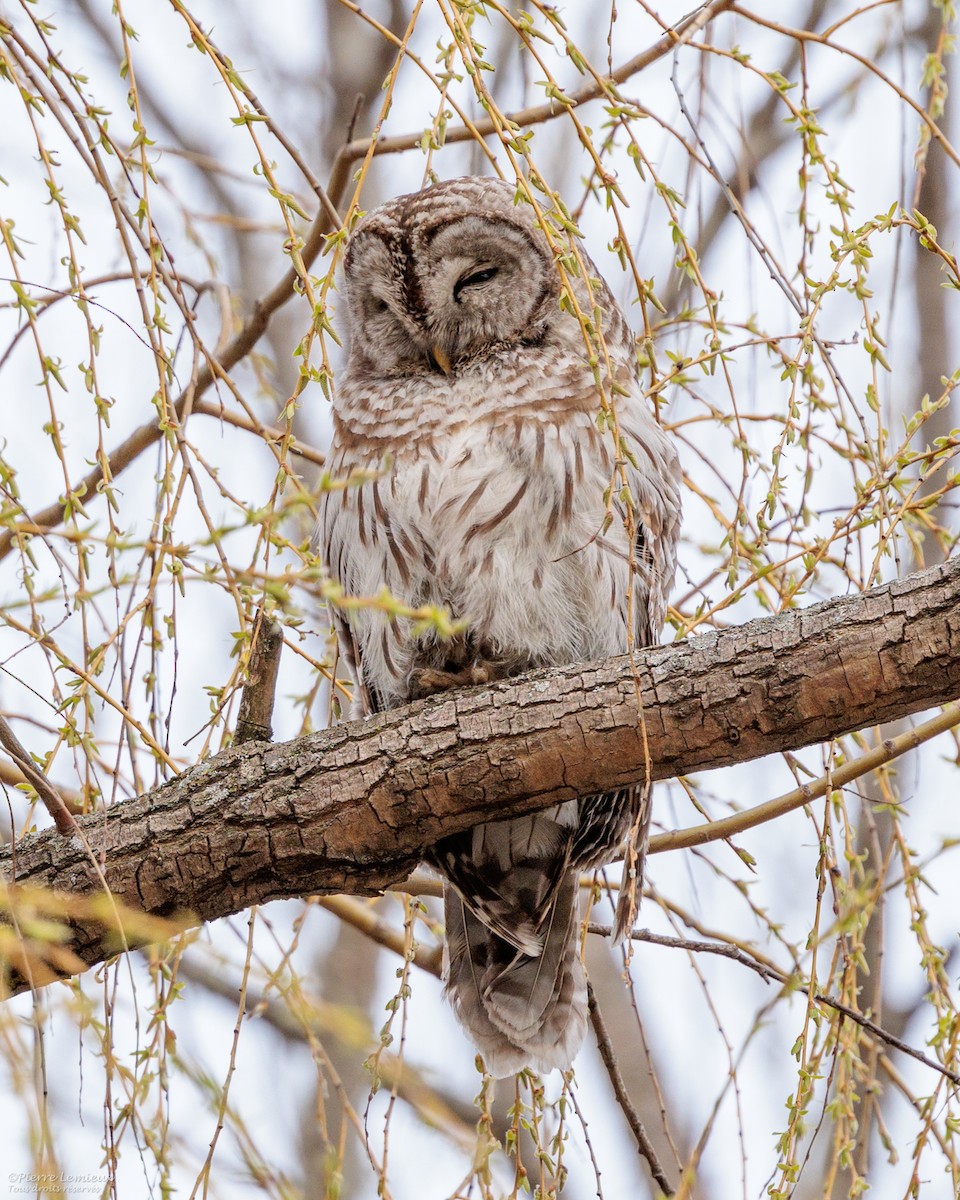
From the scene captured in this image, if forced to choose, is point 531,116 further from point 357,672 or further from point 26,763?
point 26,763

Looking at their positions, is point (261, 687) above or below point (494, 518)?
below

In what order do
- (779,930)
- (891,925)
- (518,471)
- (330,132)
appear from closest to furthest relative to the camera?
(779,930) → (518,471) → (891,925) → (330,132)

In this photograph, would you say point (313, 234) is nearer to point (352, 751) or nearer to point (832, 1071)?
point (352, 751)

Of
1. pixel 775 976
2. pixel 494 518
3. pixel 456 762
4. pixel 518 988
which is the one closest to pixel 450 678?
pixel 494 518

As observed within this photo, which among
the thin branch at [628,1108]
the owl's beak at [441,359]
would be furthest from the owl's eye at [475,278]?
the thin branch at [628,1108]

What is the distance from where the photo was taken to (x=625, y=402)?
3.42m

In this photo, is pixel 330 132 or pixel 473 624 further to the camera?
pixel 330 132

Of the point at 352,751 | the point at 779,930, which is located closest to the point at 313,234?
the point at 352,751

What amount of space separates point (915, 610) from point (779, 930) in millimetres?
849

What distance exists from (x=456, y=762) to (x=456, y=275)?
5.10 feet

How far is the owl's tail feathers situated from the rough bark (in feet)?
2.58

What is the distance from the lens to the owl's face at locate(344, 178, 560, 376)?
366 cm

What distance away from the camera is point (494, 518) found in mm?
3293

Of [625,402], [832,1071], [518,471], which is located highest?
[625,402]
